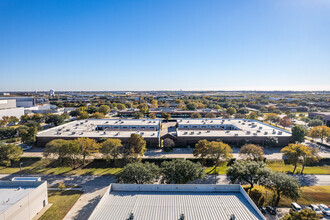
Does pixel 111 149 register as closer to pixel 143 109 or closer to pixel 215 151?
pixel 215 151

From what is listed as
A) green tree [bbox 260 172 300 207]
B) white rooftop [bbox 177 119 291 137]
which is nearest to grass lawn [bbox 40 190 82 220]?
green tree [bbox 260 172 300 207]

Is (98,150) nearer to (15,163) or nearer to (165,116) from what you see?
(15,163)

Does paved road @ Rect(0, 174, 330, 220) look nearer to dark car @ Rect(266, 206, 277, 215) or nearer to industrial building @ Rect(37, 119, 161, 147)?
dark car @ Rect(266, 206, 277, 215)

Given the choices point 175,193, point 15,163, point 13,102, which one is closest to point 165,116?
point 15,163

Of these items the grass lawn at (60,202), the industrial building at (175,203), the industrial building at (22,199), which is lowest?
the grass lawn at (60,202)

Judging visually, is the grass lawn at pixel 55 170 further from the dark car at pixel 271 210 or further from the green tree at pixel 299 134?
the green tree at pixel 299 134

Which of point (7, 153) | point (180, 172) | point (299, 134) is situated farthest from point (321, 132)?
point (7, 153)

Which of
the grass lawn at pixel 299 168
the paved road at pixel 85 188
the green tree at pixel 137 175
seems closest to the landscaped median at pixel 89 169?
the grass lawn at pixel 299 168
